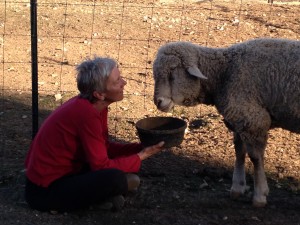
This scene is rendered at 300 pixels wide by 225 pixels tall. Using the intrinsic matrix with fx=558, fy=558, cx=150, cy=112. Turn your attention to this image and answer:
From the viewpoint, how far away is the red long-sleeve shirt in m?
4.46

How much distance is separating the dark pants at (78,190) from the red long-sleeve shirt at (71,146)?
64 mm

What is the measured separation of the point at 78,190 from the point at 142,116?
3.06 metres

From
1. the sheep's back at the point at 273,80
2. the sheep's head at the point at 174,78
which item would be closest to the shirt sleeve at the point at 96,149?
the sheep's head at the point at 174,78

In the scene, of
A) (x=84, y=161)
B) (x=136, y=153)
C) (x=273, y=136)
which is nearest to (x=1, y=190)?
(x=84, y=161)

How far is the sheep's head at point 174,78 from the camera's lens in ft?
16.6

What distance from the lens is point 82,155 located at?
4699 mm

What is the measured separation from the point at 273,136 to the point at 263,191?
1.88m

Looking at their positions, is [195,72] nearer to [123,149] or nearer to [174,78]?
[174,78]

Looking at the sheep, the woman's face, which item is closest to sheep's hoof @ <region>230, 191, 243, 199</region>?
the sheep

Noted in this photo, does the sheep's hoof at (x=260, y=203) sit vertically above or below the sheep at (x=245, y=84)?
below

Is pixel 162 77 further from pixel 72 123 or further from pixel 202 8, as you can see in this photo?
pixel 202 8

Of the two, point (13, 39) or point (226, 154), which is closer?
point (226, 154)

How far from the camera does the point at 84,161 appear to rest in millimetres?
4770

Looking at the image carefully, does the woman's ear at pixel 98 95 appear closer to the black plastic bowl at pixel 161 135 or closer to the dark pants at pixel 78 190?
the black plastic bowl at pixel 161 135
